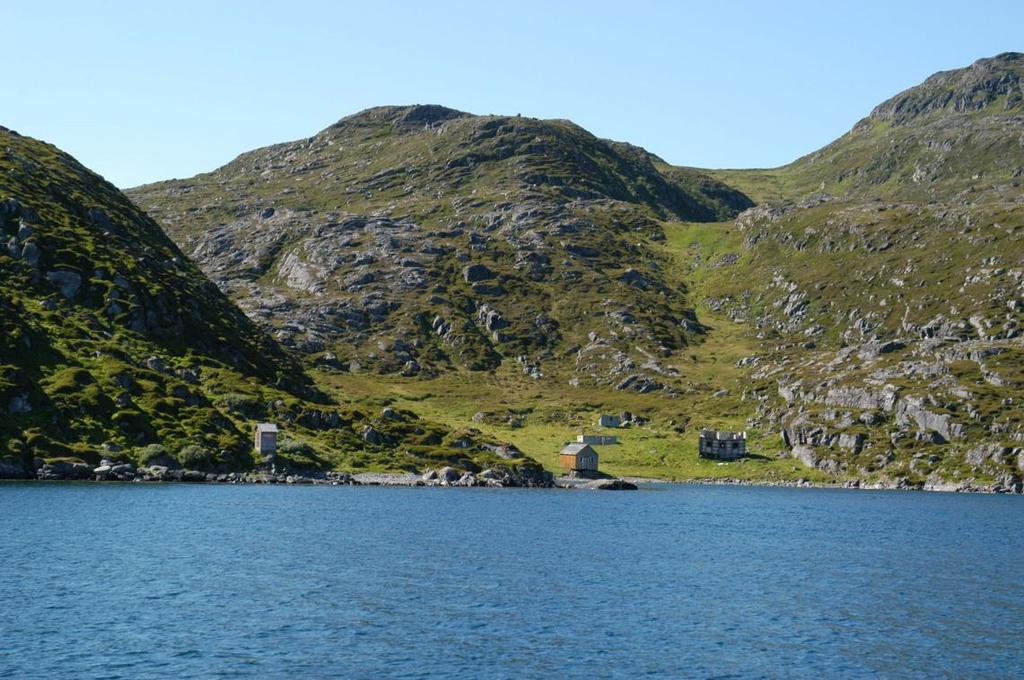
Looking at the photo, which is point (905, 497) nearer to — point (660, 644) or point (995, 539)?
point (995, 539)

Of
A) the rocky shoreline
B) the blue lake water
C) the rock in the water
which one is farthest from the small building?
the blue lake water

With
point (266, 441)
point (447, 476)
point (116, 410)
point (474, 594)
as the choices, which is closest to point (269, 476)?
point (266, 441)

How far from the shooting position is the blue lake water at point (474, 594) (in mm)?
50872

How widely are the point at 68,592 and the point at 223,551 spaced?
22.2 metres

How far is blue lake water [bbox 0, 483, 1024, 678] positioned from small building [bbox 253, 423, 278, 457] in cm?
4055

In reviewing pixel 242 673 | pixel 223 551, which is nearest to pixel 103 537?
pixel 223 551

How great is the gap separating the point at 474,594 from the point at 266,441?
112 metres

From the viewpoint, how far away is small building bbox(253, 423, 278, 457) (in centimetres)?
17350

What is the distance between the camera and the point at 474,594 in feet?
228

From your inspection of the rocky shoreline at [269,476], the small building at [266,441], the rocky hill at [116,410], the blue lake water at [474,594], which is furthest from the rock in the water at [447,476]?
the blue lake water at [474,594]

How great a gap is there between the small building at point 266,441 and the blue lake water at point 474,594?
40.6m

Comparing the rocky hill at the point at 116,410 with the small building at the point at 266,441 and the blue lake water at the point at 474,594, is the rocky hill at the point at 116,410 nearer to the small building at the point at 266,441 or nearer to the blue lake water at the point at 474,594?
the small building at the point at 266,441

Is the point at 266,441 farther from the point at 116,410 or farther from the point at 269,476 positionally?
the point at 116,410

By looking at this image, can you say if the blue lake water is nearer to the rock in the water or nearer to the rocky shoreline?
the rocky shoreline
